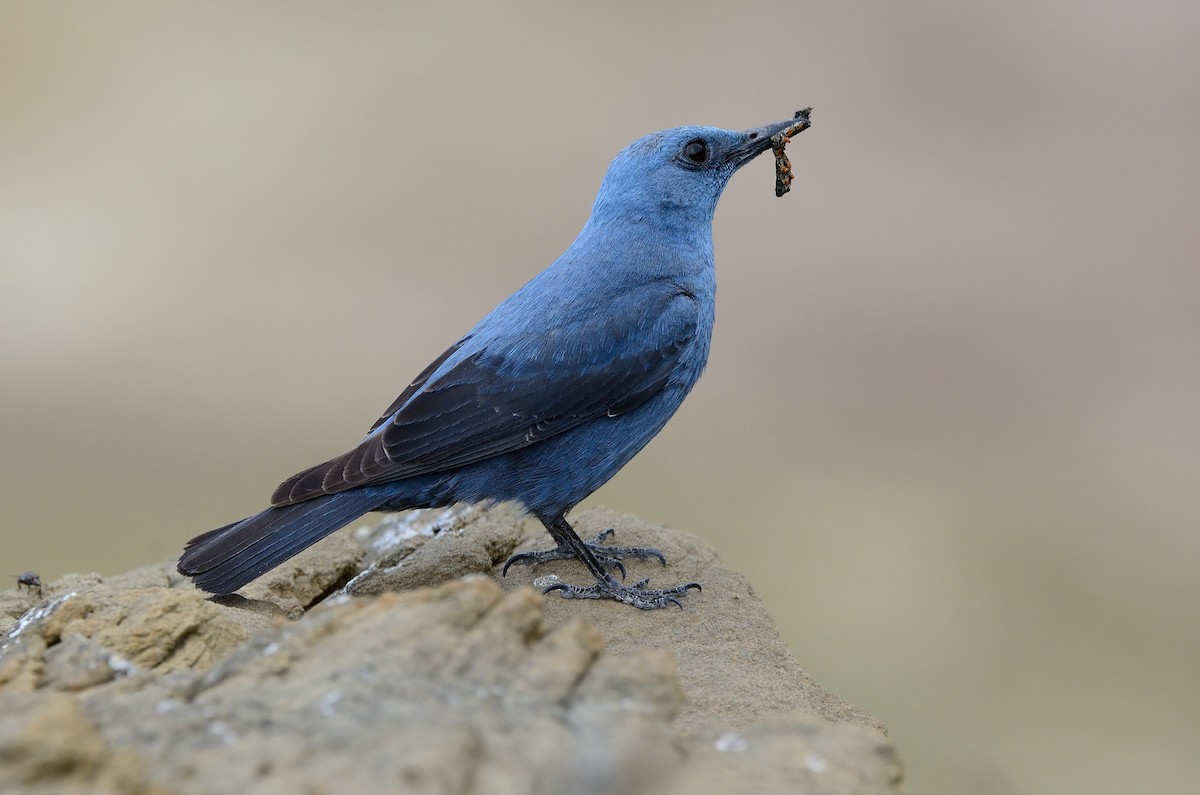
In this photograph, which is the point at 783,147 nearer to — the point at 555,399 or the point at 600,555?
the point at 555,399

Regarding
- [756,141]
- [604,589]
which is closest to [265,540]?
[604,589]

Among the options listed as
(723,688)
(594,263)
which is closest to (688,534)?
(594,263)

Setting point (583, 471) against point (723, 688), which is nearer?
point (723, 688)

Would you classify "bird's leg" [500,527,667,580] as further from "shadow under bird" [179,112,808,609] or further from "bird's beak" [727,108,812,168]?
"bird's beak" [727,108,812,168]

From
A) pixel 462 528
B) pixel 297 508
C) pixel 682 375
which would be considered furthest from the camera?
pixel 462 528

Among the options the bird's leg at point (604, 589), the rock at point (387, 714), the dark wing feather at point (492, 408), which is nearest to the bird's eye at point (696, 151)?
the dark wing feather at point (492, 408)

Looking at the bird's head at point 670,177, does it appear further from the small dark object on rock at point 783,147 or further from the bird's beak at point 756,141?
the small dark object on rock at point 783,147

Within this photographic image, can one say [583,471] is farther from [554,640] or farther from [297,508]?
[554,640]
